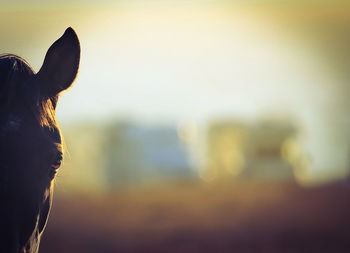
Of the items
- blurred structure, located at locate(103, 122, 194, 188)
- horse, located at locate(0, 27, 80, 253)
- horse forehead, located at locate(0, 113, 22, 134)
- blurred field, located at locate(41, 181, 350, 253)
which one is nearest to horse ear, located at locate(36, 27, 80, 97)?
horse, located at locate(0, 27, 80, 253)

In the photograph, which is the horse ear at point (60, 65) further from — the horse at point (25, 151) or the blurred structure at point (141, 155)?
the blurred structure at point (141, 155)

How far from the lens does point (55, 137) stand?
3637mm

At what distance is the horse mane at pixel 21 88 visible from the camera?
352cm

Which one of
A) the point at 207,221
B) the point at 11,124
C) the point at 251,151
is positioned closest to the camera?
the point at 11,124

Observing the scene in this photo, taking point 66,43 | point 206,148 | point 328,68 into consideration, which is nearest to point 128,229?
point 66,43

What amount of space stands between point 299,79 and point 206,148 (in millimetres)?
19745

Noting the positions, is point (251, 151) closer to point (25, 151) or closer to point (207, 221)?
point (207, 221)

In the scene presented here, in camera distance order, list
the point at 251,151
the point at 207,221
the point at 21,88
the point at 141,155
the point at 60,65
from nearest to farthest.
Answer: the point at 21,88, the point at 60,65, the point at 207,221, the point at 141,155, the point at 251,151

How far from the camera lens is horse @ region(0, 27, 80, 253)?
331 centimetres

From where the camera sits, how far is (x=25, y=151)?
3.44m

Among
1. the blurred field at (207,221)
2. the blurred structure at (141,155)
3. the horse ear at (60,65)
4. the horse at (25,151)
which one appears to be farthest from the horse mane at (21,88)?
the blurred structure at (141,155)

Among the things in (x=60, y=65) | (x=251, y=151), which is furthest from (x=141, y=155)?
(x=60, y=65)

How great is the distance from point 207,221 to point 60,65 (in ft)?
63.8

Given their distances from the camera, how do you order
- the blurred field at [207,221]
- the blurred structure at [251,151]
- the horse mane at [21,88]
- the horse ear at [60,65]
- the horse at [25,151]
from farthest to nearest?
the blurred structure at [251,151] → the blurred field at [207,221] → the horse ear at [60,65] → the horse mane at [21,88] → the horse at [25,151]
